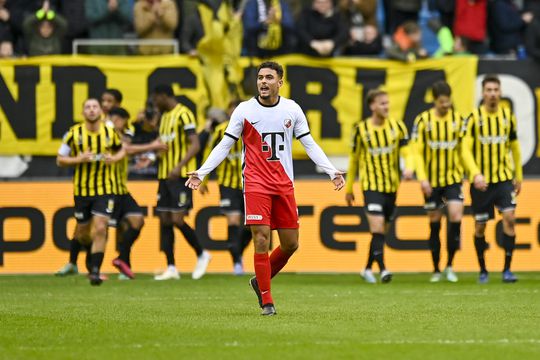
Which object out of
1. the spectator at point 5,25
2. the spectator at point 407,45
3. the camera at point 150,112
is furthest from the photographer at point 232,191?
the spectator at point 5,25

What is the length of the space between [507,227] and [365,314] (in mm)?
5332

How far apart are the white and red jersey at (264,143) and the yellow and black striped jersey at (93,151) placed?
5.17 metres

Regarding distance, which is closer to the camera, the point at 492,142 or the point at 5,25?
the point at 492,142

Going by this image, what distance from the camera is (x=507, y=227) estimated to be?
16.3 m

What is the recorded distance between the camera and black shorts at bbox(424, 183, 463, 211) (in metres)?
17.0

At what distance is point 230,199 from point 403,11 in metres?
Answer: 5.96

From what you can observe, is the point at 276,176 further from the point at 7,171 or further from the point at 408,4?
the point at 408,4

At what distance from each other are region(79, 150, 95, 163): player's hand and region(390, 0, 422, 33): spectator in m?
7.77

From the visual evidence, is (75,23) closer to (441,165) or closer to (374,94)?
(374,94)

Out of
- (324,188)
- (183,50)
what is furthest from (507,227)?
(183,50)

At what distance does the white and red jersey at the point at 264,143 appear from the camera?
11.4m

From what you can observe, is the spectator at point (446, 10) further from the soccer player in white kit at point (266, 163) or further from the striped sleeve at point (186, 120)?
the soccer player in white kit at point (266, 163)

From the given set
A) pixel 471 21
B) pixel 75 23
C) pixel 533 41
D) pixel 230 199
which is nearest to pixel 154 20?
pixel 75 23

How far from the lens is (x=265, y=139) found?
37.4 feet
